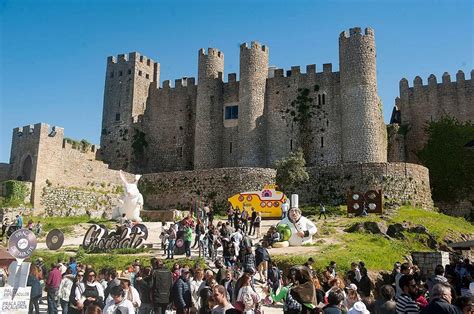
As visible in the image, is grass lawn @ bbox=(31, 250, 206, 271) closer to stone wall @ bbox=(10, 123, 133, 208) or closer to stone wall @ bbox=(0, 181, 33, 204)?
stone wall @ bbox=(0, 181, 33, 204)

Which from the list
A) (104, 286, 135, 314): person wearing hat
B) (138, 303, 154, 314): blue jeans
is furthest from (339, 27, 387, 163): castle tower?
(104, 286, 135, 314): person wearing hat

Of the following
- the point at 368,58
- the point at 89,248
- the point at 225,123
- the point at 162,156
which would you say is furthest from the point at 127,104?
the point at 89,248

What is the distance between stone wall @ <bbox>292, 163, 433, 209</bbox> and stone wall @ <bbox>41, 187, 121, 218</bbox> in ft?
54.0

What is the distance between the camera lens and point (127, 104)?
170 feet

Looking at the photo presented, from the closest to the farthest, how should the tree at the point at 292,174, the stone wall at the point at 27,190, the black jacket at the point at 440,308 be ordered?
the black jacket at the point at 440,308 → the stone wall at the point at 27,190 → the tree at the point at 292,174

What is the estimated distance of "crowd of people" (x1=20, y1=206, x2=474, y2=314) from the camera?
809 cm

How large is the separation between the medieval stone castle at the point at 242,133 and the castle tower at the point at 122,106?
0.38 feet

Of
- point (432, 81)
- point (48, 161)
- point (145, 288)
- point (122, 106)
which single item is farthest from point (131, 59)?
point (145, 288)

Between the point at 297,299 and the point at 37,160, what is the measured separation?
33.3 m

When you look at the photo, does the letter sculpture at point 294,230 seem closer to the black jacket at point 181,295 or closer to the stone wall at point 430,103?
the black jacket at point 181,295

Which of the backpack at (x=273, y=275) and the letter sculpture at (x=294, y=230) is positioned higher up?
the letter sculpture at (x=294, y=230)

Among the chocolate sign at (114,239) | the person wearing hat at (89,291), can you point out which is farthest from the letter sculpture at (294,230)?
the person wearing hat at (89,291)

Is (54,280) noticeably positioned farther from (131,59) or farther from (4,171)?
(131,59)

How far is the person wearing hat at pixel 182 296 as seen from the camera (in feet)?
36.2
